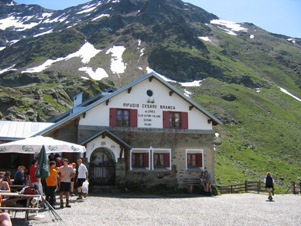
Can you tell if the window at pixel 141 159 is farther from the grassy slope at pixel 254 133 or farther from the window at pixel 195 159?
the grassy slope at pixel 254 133

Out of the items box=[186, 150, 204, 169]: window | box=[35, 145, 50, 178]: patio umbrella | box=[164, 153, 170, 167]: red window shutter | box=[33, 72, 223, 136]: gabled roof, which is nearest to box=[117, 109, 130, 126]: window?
box=[33, 72, 223, 136]: gabled roof

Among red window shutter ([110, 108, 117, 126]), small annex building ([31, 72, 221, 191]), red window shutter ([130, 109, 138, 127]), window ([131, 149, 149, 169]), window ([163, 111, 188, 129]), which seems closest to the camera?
small annex building ([31, 72, 221, 191])

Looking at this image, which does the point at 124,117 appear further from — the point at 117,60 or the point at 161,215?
the point at 117,60

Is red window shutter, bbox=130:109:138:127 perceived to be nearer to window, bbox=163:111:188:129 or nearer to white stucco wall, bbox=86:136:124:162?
window, bbox=163:111:188:129

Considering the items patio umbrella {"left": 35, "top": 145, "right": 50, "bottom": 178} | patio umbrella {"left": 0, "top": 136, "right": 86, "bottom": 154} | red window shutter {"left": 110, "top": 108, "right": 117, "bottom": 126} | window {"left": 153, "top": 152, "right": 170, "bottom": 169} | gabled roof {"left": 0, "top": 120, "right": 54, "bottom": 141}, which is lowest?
patio umbrella {"left": 35, "top": 145, "right": 50, "bottom": 178}

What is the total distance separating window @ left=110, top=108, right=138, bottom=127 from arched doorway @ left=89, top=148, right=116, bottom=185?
2.14 m

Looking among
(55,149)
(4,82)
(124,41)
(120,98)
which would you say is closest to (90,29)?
(124,41)

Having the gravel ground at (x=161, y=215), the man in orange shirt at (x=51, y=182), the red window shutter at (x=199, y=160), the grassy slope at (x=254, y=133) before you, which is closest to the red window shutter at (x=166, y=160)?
the red window shutter at (x=199, y=160)

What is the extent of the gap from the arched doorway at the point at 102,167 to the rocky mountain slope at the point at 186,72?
22208mm

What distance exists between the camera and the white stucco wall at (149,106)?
82.3 ft

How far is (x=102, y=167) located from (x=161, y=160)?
4.22 m

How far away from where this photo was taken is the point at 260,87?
11256 centimetres

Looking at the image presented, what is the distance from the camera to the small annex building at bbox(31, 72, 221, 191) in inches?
953

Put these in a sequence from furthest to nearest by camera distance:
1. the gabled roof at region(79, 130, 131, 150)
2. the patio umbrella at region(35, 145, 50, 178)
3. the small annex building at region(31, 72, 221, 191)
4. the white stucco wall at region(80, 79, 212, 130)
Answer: the white stucco wall at region(80, 79, 212, 130)
the small annex building at region(31, 72, 221, 191)
the gabled roof at region(79, 130, 131, 150)
the patio umbrella at region(35, 145, 50, 178)
